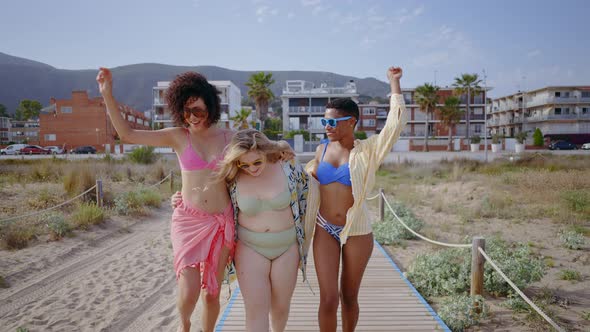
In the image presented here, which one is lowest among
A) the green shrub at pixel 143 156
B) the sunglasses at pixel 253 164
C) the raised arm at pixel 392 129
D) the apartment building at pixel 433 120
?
the green shrub at pixel 143 156

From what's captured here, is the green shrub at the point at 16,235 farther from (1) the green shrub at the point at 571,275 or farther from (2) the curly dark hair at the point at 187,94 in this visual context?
(1) the green shrub at the point at 571,275

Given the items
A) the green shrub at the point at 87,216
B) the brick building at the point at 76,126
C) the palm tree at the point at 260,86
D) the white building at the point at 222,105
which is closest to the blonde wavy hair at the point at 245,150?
the green shrub at the point at 87,216

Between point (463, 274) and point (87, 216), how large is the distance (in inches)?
296

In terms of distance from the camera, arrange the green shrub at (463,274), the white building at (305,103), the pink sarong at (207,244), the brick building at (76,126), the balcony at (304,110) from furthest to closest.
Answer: the white building at (305,103)
the balcony at (304,110)
the brick building at (76,126)
the green shrub at (463,274)
the pink sarong at (207,244)

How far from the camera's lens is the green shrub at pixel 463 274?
16.0 ft

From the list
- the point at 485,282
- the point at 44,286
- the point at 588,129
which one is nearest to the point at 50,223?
the point at 44,286

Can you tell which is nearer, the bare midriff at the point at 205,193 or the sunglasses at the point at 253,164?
the sunglasses at the point at 253,164

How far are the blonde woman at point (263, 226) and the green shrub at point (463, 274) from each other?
308cm

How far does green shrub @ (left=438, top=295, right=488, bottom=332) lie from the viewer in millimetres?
3953

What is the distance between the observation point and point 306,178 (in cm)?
287

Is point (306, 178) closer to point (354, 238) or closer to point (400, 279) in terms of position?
point (354, 238)

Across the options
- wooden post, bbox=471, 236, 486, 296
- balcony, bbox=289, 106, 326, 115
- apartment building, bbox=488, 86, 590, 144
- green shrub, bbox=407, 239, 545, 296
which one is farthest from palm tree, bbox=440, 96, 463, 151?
wooden post, bbox=471, 236, 486, 296

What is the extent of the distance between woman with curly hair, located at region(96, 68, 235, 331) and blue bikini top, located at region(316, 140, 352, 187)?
685 millimetres

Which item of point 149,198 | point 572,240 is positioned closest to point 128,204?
point 149,198
